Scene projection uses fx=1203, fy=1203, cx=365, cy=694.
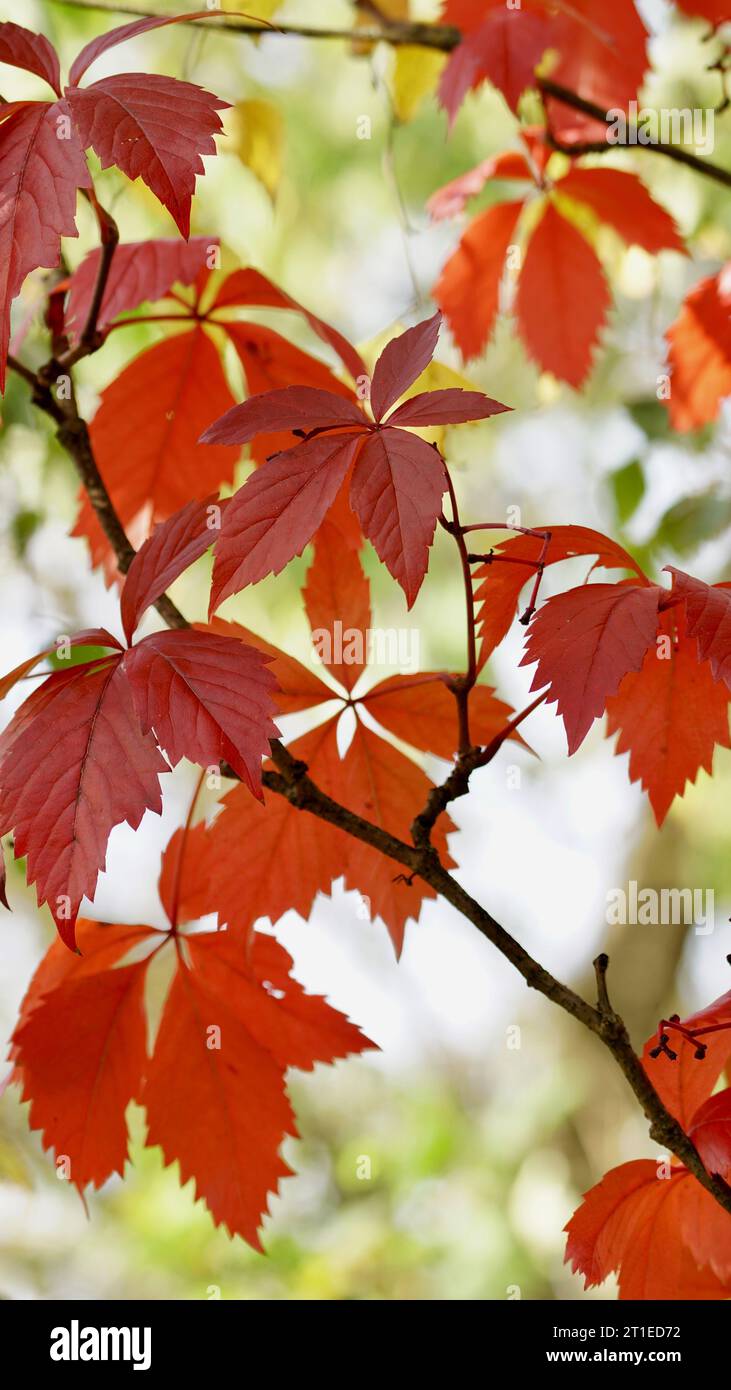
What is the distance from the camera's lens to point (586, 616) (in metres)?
0.48

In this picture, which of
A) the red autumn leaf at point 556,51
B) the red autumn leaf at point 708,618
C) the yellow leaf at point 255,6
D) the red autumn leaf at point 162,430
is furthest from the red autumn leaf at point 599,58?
the red autumn leaf at point 708,618

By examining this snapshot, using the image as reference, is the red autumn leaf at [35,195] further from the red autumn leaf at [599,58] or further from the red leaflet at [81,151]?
the red autumn leaf at [599,58]

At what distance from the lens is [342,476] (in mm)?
468

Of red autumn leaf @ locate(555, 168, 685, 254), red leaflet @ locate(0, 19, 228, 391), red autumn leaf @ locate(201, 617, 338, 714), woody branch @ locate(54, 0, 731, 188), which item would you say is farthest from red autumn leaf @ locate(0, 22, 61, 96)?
red autumn leaf @ locate(555, 168, 685, 254)

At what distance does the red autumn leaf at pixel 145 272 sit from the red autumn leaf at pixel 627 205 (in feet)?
1.54

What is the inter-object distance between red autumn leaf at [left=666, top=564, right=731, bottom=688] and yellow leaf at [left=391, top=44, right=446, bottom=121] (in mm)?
737

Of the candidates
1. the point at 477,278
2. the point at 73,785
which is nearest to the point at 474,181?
the point at 477,278

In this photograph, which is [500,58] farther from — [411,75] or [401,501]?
[401,501]

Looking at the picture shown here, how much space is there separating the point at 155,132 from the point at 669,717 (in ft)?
1.16

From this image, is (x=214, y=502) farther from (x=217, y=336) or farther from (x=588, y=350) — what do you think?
(x=588, y=350)

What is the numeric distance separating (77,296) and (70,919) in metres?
0.46

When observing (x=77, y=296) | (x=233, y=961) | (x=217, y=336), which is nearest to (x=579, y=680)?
(x=233, y=961)

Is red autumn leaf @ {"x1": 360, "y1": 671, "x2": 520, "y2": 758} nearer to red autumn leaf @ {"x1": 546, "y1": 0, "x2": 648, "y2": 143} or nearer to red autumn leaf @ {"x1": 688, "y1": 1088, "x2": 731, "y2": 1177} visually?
red autumn leaf @ {"x1": 688, "y1": 1088, "x2": 731, "y2": 1177}

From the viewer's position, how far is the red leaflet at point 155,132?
470 mm
